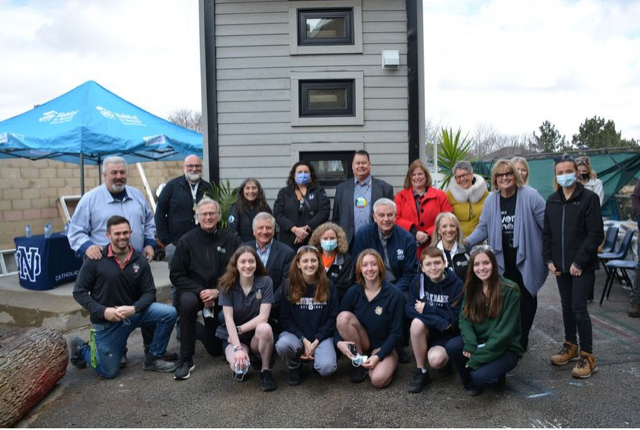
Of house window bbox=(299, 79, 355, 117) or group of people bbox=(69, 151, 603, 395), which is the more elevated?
house window bbox=(299, 79, 355, 117)

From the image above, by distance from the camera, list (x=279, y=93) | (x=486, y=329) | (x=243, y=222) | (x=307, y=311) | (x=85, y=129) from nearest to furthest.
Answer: (x=486, y=329) → (x=307, y=311) → (x=243, y=222) → (x=279, y=93) → (x=85, y=129)

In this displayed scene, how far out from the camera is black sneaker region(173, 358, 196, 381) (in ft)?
14.5

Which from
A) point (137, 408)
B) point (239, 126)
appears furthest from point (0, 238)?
point (137, 408)

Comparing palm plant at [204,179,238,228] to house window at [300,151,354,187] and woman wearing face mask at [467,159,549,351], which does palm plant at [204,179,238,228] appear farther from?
woman wearing face mask at [467,159,549,351]

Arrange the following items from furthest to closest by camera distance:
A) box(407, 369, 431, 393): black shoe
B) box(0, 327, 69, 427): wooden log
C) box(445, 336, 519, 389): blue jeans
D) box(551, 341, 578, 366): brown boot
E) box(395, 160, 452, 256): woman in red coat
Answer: box(395, 160, 452, 256): woman in red coat
box(551, 341, 578, 366): brown boot
box(407, 369, 431, 393): black shoe
box(445, 336, 519, 389): blue jeans
box(0, 327, 69, 427): wooden log

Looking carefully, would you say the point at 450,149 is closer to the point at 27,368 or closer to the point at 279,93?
the point at 279,93

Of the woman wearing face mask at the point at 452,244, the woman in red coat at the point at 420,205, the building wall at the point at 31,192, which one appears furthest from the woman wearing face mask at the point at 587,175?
the building wall at the point at 31,192

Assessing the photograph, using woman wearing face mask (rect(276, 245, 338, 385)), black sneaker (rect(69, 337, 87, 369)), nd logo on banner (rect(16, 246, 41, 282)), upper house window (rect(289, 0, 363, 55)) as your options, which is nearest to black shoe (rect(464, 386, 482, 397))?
woman wearing face mask (rect(276, 245, 338, 385))

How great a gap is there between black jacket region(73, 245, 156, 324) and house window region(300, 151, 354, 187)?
2.78m

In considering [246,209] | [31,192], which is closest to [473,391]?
[246,209]

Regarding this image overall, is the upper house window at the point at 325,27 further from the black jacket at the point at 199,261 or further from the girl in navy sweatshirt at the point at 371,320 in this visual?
the girl in navy sweatshirt at the point at 371,320

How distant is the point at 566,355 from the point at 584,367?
0.99ft

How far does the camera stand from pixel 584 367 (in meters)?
4.12

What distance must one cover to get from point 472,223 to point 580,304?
1327 mm
